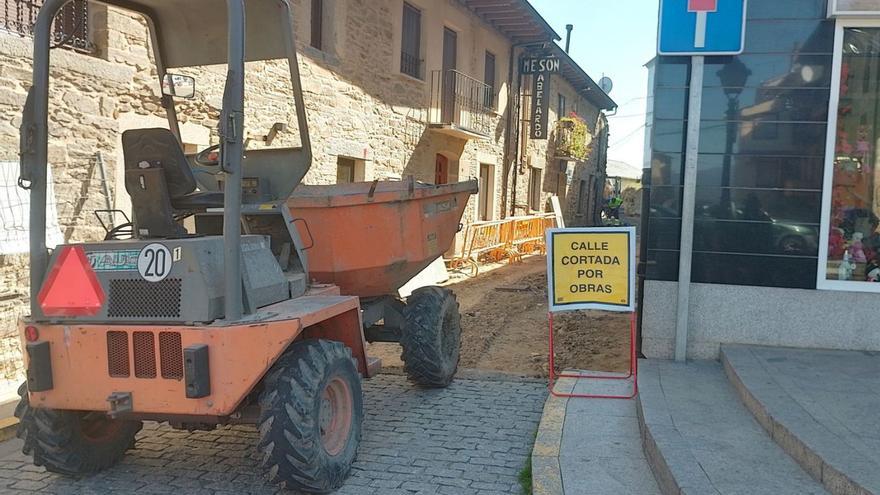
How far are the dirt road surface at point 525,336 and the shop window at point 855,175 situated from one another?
2.15 m

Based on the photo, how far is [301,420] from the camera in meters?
3.46

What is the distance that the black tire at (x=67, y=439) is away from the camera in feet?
12.1

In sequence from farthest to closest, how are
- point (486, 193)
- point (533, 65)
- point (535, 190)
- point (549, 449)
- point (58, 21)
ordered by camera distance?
point (535, 190) < point (533, 65) < point (486, 193) < point (58, 21) < point (549, 449)

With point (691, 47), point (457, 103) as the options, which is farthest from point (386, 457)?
point (457, 103)

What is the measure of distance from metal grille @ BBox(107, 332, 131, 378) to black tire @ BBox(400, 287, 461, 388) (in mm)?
2498

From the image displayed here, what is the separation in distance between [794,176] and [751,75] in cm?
91

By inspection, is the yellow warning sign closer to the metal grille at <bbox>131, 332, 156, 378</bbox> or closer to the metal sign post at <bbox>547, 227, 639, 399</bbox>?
the metal sign post at <bbox>547, 227, 639, 399</bbox>

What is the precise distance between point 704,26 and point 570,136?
18.8m

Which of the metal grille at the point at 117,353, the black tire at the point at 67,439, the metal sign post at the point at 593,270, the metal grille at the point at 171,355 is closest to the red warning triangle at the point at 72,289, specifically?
the metal grille at the point at 117,353

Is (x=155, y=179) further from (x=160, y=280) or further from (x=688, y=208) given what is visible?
(x=688, y=208)

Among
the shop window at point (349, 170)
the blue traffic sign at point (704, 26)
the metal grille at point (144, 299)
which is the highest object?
the blue traffic sign at point (704, 26)

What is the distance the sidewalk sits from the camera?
3.79m

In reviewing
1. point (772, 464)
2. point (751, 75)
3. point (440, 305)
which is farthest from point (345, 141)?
point (772, 464)

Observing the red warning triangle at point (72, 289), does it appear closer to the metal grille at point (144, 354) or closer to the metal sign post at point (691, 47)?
the metal grille at point (144, 354)
